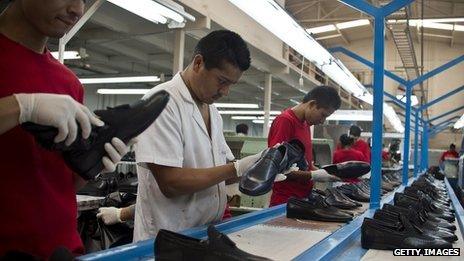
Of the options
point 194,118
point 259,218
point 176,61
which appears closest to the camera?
point 194,118

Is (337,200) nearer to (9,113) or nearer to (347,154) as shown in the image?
(9,113)

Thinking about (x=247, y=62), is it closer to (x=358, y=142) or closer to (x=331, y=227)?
(x=331, y=227)

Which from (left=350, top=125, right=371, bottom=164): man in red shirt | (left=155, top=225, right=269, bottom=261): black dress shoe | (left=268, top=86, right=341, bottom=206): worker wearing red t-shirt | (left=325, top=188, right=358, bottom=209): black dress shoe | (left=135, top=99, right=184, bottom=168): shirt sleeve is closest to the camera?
(left=155, top=225, right=269, bottom=261): black dress shoe

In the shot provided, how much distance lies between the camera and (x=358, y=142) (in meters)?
6.61

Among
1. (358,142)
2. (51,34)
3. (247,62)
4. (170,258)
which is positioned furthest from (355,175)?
(358,142)

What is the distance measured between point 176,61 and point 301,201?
4.55 m

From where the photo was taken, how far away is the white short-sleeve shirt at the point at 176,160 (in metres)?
1.68

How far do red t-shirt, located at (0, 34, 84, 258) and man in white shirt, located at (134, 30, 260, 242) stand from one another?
1.32ft

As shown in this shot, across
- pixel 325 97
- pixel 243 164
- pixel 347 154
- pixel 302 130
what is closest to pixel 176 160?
pixel 243 164

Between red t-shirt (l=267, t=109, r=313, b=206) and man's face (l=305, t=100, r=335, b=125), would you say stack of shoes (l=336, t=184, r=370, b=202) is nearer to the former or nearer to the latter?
red t-shirt (l=267, t=109, r=313, b=206)

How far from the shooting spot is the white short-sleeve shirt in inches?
66.2

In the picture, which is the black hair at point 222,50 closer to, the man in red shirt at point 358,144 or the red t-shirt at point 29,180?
the red t-shirt at point 29,180

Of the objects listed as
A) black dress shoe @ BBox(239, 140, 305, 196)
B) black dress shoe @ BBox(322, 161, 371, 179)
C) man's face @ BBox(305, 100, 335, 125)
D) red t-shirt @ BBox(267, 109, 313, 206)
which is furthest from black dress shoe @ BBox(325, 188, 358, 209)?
black dress shoe @ BBox(239, 140, 305, 196)

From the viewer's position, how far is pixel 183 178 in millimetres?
1669
